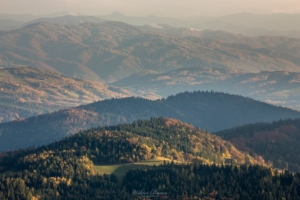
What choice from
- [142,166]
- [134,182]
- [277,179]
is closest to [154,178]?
[134,182]

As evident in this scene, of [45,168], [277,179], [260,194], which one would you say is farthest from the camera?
[45,168]

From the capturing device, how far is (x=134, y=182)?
17975 centimetres

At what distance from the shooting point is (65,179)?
611 ft

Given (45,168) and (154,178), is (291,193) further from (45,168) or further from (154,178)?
(45,168)

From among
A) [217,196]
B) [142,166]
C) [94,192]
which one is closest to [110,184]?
[94,192]

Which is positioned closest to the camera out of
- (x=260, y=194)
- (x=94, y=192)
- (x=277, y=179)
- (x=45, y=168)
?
(x=260, y=194)

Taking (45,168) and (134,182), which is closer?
(134,182)

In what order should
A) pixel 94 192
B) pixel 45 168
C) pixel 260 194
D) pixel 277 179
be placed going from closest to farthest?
pixel 260 194, pixel 277 179, pixel 94 192, pixel 45 168

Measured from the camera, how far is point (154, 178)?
179750mm

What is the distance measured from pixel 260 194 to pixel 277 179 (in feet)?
39.3

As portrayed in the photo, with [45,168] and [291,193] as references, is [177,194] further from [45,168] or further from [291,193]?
[45,168]

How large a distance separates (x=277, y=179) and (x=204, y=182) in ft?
61.7

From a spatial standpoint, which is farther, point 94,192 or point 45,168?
point 45,168

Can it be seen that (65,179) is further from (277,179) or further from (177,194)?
(277,179)
